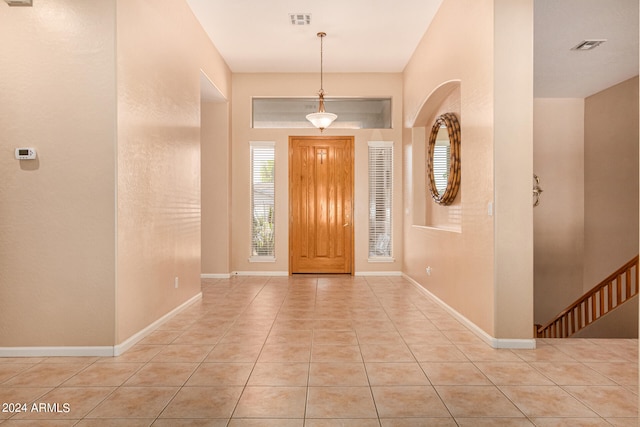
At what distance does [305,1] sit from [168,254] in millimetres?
3261

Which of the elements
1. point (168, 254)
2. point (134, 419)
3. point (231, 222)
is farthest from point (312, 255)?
point (134, 419)

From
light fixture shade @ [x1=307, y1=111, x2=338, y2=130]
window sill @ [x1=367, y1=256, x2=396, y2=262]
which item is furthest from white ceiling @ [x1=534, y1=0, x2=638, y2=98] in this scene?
window sill @ [x1=367, y1=256, x2=396, y2=262]

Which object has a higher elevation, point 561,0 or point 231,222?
point 561,0

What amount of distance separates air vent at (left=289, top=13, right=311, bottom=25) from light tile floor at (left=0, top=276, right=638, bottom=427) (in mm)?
3664

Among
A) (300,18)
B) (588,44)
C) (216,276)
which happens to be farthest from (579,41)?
(216,276)

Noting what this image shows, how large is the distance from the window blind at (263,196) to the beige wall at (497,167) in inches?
149

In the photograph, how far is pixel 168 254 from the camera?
14.0ft

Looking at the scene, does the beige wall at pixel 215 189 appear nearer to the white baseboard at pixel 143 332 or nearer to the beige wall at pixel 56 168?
the white baseboard at pixel 143 332

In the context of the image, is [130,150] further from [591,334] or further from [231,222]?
[591,334]

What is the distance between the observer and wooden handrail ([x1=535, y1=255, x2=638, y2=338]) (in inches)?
196

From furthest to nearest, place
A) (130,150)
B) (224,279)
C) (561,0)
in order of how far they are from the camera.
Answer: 1. (224,279)
2. (561,0)
3. (130,150)

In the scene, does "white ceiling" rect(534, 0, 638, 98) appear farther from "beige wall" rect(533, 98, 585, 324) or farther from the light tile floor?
the light tile floor

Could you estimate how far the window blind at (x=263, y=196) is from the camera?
7.28 meters

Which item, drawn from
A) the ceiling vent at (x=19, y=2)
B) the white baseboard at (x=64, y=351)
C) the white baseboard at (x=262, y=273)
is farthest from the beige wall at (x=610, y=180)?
the ceiling vent at (x=19, y=2)
